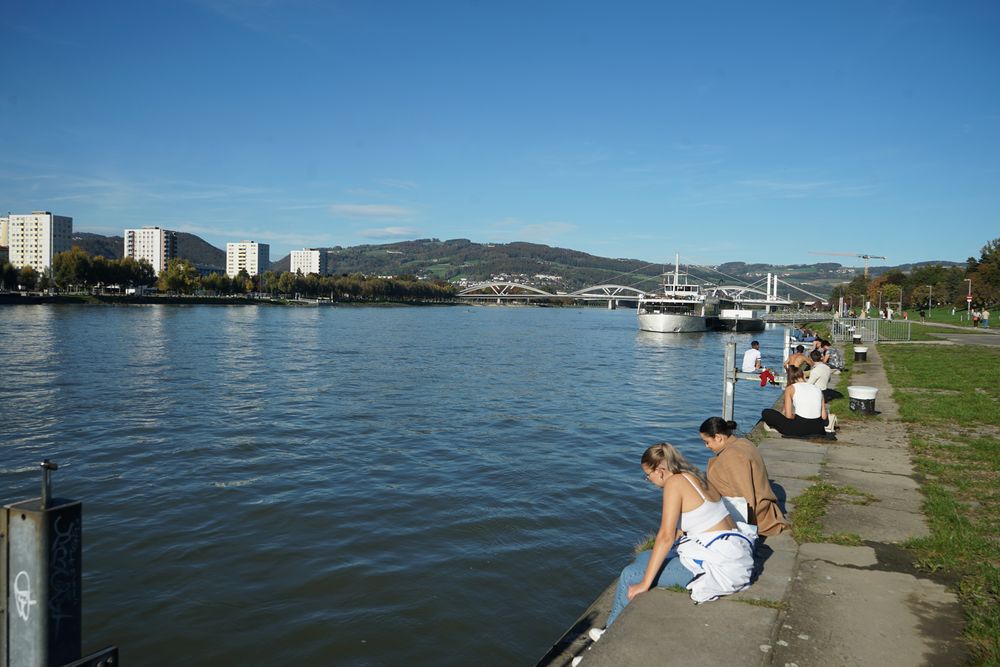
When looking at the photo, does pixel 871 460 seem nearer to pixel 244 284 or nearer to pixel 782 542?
pixel 782 542

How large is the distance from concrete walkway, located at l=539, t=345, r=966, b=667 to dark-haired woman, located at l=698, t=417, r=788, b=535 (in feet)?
0.75

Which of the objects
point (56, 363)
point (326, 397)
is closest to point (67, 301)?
point (56, 363)

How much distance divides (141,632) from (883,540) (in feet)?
23.4

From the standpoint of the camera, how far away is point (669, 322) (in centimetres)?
8625

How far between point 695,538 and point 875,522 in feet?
10.3

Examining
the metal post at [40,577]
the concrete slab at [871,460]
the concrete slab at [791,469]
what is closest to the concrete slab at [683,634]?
the metal post at [40,577]

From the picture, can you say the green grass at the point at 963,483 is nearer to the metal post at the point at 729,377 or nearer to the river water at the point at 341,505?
the metal post at the point at 729,377

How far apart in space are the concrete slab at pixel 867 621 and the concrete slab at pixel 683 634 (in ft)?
0.62

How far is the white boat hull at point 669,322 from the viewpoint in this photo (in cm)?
8625

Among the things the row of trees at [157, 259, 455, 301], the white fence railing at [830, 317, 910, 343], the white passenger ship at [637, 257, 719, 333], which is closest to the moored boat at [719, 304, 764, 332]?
the white passenger ship at [637, 257, 719, 333]


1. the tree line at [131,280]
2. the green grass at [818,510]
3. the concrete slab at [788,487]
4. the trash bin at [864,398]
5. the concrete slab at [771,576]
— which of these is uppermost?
the tree line at [131,280]

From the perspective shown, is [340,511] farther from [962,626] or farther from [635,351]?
[635,351]

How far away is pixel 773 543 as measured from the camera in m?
6.84

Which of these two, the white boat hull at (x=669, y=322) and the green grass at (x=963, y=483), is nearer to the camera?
the green grass at (x=963, y=483)
